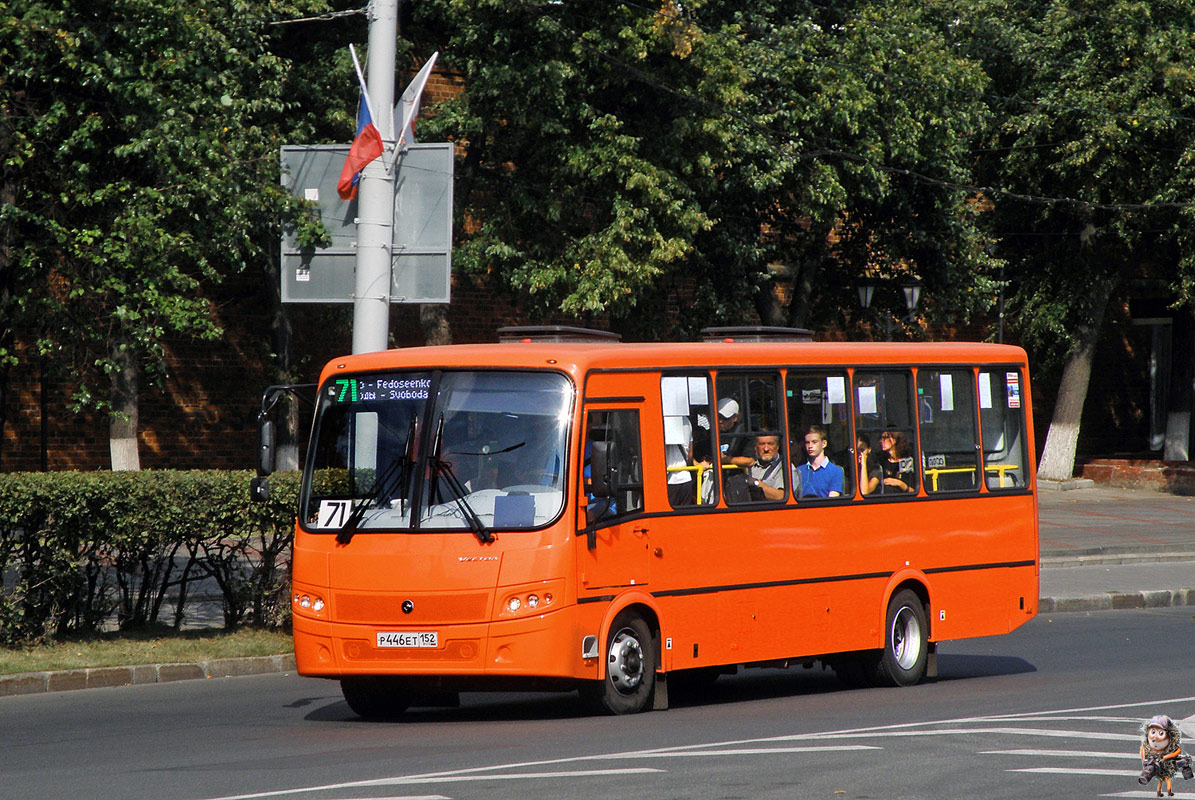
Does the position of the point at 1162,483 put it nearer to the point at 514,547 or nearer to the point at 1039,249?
the point at 1039,249

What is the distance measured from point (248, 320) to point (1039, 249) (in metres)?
17.8

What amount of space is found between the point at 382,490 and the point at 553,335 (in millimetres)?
2108

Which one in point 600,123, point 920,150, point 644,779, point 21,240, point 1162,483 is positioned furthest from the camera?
point 1162,483

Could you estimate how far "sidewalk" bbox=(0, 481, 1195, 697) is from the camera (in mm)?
12930

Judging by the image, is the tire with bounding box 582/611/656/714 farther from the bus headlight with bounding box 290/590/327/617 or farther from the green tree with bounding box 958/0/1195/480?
the green tree with bounding box 958/0/1195/480

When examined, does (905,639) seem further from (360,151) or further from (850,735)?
(360,151)

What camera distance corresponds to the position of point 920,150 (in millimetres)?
29812

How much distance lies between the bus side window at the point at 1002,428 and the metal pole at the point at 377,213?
4972 millimetres

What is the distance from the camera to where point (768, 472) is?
481 inches

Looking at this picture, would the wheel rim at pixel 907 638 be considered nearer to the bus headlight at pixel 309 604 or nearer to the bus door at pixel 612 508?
the bus door at pixel 612 508

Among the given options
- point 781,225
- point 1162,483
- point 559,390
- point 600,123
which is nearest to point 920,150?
point 781,225

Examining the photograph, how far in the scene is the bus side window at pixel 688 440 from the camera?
11.5 meters

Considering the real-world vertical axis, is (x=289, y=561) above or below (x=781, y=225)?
below

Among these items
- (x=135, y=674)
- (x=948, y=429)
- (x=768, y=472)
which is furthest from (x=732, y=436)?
(x=135, y=674)
